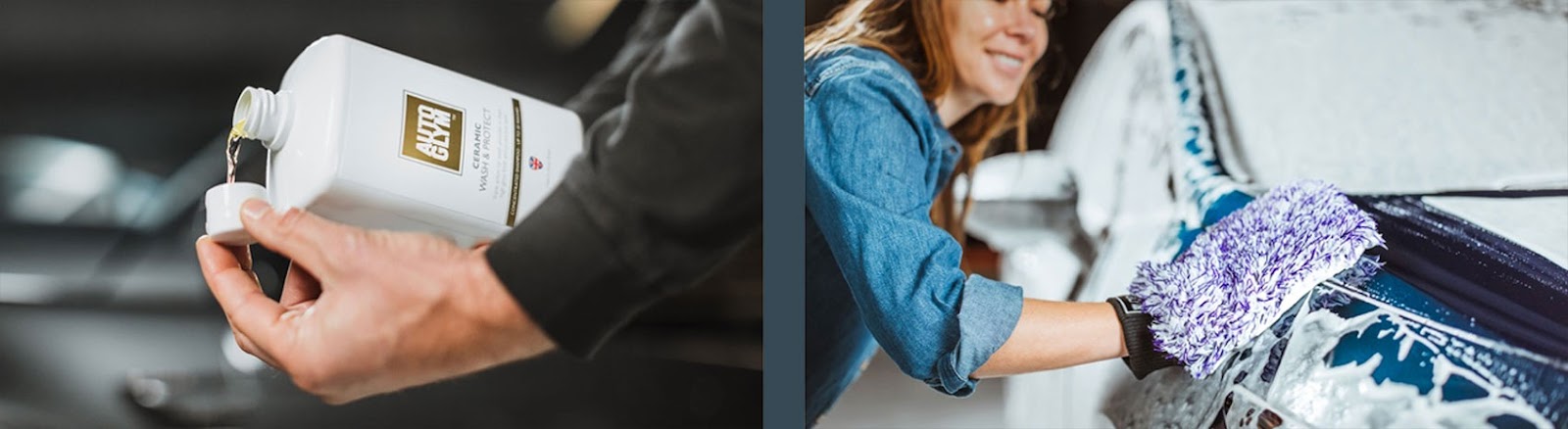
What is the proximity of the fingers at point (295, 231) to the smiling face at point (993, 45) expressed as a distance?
957mm

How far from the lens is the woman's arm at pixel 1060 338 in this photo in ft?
5.83

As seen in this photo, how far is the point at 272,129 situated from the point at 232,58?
0.31ft

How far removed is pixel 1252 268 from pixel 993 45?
543mm

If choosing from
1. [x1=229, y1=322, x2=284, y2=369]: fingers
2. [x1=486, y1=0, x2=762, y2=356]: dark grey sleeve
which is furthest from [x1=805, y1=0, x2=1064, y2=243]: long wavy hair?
[x1=229, y1=322, x2=284, y2=369]: fingers

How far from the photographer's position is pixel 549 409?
1.64 meters

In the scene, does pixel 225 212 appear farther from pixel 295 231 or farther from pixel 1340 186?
pixel 1340 186

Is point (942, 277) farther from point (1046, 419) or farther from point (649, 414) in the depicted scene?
point (649, 414)

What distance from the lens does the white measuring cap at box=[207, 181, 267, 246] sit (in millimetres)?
1381

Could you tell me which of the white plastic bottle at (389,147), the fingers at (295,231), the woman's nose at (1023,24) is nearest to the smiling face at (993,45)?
the woman's nose at (1023,24)

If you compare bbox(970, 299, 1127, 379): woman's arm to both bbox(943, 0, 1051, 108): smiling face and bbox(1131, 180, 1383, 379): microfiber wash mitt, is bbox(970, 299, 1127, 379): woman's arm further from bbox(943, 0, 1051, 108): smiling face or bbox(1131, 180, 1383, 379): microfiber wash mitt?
bbox(943, 0, 1051, 108): smiling face

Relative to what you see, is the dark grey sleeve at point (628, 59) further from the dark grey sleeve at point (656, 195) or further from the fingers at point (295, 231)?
the fingers at point (295, 231)

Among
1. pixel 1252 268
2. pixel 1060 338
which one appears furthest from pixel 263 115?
pixel 1252 268

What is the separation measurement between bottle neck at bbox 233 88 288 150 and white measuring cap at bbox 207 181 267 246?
2.4 inches

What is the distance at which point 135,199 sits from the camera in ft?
4.41
